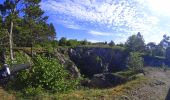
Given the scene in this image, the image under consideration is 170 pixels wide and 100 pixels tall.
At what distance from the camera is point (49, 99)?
14.6 m

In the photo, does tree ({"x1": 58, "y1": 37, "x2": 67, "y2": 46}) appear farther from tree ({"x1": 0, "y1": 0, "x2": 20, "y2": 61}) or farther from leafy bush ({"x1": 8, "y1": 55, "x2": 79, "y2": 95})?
leafy bush ({"x1": 8, "y1": 55, "x2": 79, "y2": 95})

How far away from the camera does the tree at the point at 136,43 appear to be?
213ft

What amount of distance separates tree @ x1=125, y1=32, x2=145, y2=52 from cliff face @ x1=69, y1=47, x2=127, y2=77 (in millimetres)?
4587

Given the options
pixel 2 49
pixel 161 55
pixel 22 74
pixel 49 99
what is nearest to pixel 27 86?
pixel 22 74

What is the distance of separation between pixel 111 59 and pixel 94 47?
178 inches

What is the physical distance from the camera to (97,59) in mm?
71500

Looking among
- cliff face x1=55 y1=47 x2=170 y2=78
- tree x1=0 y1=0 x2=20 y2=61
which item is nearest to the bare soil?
tree x1=0 y1=0 x2=20 y2=61

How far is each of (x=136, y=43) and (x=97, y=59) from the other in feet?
33.5

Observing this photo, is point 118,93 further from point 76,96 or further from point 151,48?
point 151,48

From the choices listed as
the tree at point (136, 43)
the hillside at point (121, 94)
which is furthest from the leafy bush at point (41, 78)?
the tree at point (136, 43)

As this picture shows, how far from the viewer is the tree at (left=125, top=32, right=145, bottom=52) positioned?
64831mm

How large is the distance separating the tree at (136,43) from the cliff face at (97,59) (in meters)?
4.59

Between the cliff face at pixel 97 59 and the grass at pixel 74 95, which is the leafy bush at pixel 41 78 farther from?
the cliff face at pixel 97 59

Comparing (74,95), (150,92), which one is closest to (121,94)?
(150,92)
